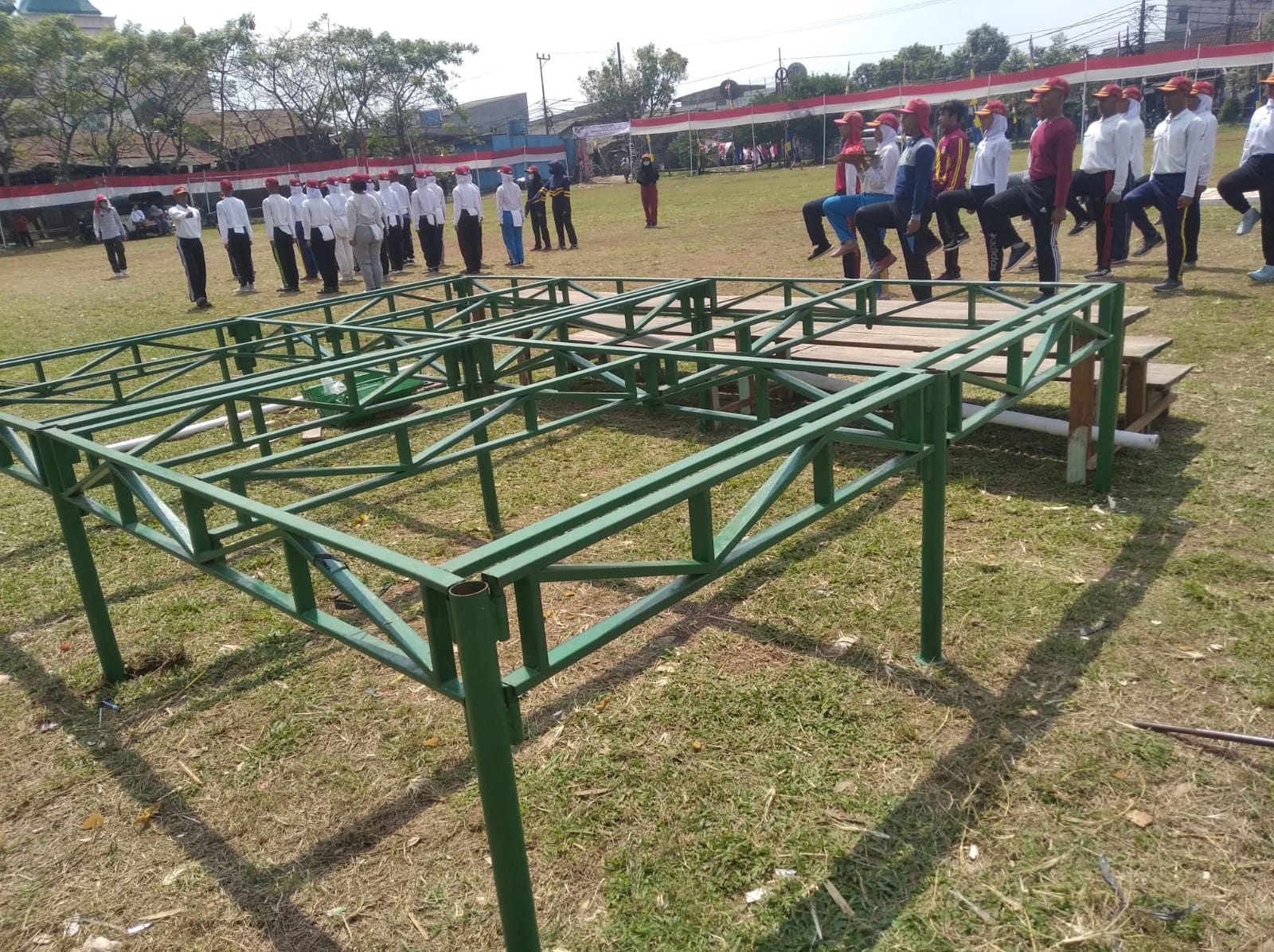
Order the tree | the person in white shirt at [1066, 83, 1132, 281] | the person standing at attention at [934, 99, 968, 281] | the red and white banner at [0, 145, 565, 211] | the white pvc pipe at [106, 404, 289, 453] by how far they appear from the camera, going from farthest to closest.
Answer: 1. the tree
2. the red and white banner at [0, 145, 565, 211]
3. the person in white shirt at [1066, 83, 1132, 281]
4. the person standing at attention at [934, 99, 968, 281]
5. the white pvc pipe at [106, 404, 289, 453]

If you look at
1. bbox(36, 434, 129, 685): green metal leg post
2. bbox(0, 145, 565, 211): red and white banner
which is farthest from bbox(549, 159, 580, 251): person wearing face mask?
bbox(0, 145, 565, 211): red and white banner

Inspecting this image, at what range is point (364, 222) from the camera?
14039 mm

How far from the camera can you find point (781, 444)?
98.4 inches

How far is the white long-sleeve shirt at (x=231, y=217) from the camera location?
15.8 m

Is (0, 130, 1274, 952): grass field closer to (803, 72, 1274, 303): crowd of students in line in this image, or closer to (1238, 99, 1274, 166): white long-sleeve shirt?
(803, 72, 1274, 303): crowd of students in line

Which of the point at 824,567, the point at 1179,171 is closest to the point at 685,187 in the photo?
the point at 1179,171

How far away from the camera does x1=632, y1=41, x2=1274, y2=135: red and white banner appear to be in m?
28.8

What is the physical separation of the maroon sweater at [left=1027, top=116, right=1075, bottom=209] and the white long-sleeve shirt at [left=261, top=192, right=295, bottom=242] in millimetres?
12053

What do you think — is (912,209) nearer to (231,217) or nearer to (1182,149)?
(1182,149)

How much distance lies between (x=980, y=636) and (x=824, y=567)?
863 mm

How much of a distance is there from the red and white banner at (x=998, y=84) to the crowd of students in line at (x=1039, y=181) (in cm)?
2191

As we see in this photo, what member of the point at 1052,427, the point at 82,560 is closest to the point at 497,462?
the point at 82,560

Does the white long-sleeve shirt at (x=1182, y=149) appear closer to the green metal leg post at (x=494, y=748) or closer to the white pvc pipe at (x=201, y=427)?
the white pvc pipe at (x=201, y=427)

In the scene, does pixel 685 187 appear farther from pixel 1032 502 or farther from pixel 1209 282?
pixel 1032 502
